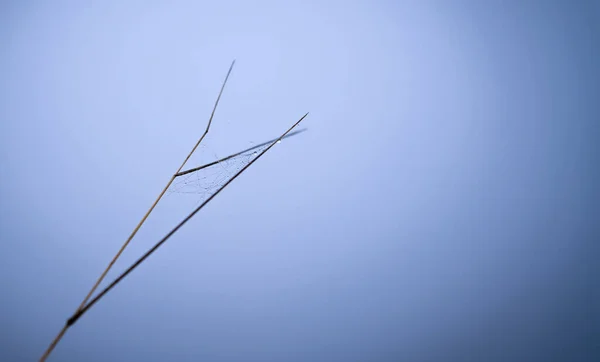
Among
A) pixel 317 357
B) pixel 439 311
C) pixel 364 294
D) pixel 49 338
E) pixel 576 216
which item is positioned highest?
pixel 576 216

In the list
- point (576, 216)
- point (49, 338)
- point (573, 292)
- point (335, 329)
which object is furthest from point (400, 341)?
point (49, 338)

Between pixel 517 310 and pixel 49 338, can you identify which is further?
pixel 517 310

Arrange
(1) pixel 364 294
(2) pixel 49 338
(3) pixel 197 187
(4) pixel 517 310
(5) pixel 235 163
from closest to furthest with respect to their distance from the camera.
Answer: (5) pixel 235 163 < (3) pixel 197 187 < (2) pixel 49 338 < (1) pixel 364 294 < (4) pixel 517 310

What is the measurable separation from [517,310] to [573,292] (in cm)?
40

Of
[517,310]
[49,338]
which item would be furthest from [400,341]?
[49,338]

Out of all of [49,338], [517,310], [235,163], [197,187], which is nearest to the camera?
[235,163]

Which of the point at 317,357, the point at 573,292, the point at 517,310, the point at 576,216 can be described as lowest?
the point at 317,357

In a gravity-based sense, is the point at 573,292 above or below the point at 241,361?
above

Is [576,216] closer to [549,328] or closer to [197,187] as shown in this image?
[549,328]

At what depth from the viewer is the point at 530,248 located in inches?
70.1

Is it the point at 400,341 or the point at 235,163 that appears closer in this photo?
the point at 235,163

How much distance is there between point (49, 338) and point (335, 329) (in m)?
1.62

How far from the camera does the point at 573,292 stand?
6.19ft

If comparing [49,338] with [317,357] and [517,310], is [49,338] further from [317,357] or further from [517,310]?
[517,310]
